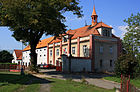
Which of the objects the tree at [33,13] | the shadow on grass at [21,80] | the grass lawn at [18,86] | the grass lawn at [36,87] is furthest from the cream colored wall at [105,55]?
the grass lawn at [18,86]

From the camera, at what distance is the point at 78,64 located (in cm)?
3300

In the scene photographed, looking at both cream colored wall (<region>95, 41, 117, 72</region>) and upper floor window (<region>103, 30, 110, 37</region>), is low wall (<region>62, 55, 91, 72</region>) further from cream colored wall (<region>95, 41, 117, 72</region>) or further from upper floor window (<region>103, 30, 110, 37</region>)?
upper floor window (<region>103, 30, 110, 37</region>)

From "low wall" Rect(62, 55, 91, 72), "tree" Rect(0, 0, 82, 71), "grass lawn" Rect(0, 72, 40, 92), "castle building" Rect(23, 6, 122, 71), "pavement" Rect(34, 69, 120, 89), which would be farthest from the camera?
"castle building" Rect(23, 6, 122, 71)

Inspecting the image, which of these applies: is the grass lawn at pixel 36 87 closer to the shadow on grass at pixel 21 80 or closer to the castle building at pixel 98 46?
the shadow on grass at pixel 21 80

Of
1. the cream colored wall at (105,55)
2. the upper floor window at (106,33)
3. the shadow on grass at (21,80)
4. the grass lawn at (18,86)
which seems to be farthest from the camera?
the upper floor window at (106,33)

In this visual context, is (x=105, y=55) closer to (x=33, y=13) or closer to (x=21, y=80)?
(x=33, y=13)

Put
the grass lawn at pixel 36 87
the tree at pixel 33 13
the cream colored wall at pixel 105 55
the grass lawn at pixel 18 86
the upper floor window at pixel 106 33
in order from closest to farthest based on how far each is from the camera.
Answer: the grass lawn at pixel 18 86 < the grass lawn at pixel 36 87 < the tree at pixel 33 13 < the cream colored wall at pixel 105 55 < the upper floor window at pixel 106 33

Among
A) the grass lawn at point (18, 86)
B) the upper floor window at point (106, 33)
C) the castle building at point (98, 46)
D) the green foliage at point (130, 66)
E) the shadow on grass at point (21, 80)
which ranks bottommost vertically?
the shadow on grass at point (21, 80)

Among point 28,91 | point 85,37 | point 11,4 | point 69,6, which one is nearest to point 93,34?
point 85,37

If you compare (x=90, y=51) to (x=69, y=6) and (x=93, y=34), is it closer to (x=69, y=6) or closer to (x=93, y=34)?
(x=93, y=34)

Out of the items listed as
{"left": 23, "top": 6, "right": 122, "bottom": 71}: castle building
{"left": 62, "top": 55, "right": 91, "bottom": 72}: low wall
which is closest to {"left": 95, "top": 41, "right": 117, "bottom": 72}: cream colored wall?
{"left": 23, "top": 6, "right": 122, "bottom": 71}: castle building

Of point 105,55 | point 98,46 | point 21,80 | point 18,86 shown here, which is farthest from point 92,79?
point 105,55

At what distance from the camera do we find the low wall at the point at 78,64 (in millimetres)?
30834

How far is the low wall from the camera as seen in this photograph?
30834mm
